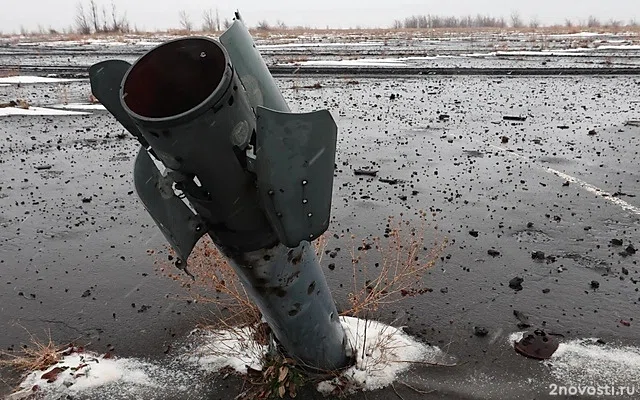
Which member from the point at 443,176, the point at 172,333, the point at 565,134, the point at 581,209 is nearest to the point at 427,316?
the point at 172,333

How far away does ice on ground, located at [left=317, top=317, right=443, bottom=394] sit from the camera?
383 centimetres

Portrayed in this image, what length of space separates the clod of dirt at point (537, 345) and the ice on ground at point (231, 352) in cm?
214

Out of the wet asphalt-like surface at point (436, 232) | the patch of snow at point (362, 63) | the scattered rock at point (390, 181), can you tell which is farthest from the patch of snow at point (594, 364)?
the patch of snow at point (362, 63)

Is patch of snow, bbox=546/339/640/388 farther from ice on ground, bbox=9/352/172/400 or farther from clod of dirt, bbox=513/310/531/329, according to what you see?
ice on ground, bbox=9/352/172/400

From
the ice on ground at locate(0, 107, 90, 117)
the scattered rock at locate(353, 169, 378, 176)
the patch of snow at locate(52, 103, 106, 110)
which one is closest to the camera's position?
the scattered rock at locate(353, 169, 378, 176)

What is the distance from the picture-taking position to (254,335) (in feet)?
13.1

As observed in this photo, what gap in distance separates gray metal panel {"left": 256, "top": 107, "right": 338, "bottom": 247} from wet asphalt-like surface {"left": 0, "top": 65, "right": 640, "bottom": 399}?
84.0 inches

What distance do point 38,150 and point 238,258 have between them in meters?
9.63

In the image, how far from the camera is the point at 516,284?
5176 millimetres

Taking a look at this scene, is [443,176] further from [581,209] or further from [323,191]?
[323,191]

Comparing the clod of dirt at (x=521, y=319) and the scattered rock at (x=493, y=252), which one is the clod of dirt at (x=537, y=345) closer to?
the clod of dirt at (x=521, y=319)

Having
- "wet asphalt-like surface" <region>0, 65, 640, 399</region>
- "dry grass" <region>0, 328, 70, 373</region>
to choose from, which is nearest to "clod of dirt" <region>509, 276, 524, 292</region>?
"wet asphalt-like surface" <region>0, 65, 640, 399</region>

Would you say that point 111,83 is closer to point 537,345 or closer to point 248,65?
point 248,65

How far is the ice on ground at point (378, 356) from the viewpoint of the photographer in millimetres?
3832
